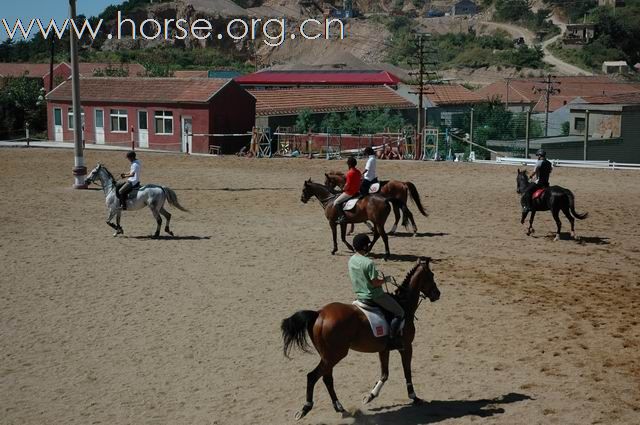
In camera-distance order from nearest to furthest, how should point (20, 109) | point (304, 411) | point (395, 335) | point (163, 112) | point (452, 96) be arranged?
point (304, 411) < point (395, 335) < point (163, 112) < point (20, 109) < point (452, 96)

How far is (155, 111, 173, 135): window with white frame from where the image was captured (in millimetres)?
49938

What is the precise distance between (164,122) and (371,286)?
137 ft

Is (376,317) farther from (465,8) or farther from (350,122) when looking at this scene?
(465,8)

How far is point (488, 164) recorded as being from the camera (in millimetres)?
40812

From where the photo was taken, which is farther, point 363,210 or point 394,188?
point 394,188

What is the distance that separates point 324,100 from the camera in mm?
61625

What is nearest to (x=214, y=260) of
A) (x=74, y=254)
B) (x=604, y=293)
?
(x=74, y=254)

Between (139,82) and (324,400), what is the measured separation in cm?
4455

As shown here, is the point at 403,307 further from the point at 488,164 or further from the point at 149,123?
the point at 149,123

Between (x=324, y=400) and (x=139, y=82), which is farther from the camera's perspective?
(x=139, y=82)

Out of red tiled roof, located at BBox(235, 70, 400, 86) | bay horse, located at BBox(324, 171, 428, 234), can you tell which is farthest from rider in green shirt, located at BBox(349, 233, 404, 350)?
red tiled roof, located at BBox(235, 70, 400, 86)

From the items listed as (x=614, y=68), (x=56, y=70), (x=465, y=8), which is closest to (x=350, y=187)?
(x=56, y=70)

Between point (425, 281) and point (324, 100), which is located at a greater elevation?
point (324, 100)

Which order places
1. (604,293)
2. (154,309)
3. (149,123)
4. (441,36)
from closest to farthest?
(154,309)
(604,293)
(149,123)
(441,36)
